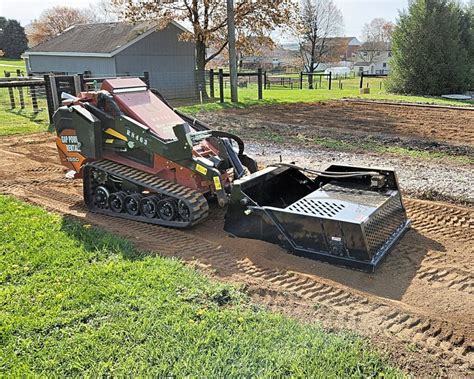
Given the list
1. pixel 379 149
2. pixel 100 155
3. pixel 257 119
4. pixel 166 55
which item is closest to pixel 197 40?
pixel 166 55

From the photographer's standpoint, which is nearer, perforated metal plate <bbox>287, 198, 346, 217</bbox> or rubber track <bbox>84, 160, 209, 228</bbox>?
perforated metal plate <bbox>287, 198, 346, 217</bbox>

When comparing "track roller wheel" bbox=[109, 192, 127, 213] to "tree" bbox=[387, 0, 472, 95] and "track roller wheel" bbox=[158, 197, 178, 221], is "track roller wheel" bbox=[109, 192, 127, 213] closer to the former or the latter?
"track roller wheel" bbox=[158, 197, 178, 221]

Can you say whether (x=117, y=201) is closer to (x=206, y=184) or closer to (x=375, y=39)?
(x=206, y=184)

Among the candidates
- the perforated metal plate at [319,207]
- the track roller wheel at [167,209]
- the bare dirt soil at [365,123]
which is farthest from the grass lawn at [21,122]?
the perforated metal plate at [319,207]

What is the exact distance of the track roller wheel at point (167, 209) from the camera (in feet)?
18.1

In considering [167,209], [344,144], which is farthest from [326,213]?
[344,144]

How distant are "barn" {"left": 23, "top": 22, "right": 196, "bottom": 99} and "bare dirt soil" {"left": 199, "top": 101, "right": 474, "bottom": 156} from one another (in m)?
9.34

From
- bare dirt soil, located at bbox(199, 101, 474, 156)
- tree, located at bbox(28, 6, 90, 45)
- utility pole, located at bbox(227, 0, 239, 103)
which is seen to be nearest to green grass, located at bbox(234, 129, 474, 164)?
bare dirt soil, located at bbox(199, 101, 474, 156)

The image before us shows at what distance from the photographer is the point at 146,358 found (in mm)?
3154

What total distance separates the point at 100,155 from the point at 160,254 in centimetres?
197

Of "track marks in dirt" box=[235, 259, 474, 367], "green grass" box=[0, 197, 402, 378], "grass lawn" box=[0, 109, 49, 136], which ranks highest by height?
"grass lawn" box=[0, 109, 49, 136]

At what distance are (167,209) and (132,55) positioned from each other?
21251mm

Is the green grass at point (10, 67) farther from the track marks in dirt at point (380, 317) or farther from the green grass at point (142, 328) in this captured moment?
the track marks in dirt at point (380, 317)

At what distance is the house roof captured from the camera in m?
25.0
